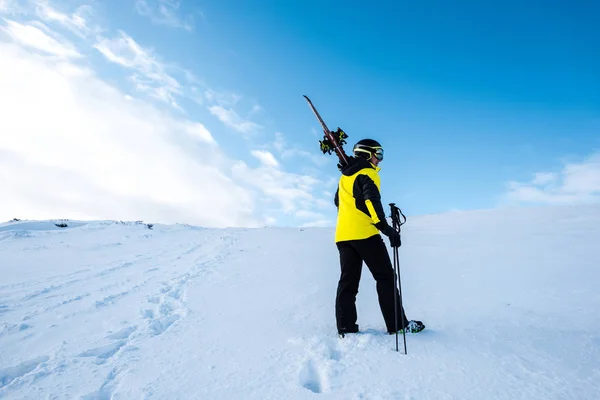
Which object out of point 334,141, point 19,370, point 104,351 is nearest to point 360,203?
point 334,141

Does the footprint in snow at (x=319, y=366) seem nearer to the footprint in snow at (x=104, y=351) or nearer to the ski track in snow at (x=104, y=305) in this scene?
the ski track in snow at (x=104, y=305)

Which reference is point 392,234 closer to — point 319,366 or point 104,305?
point 319,366

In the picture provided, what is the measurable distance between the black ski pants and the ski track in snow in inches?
76.0

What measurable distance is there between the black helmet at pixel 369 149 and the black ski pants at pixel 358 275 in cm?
92

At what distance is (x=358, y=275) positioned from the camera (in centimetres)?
357

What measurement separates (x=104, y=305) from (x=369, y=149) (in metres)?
4.22

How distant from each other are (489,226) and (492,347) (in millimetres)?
8496

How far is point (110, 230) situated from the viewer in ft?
44.7

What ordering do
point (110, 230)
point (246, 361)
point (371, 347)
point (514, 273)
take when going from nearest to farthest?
point (246, 361), point (371, 347), point (514, 273), point (110, 230)

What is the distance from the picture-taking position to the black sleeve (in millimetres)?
3256

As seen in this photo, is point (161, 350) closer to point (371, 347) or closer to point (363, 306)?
point (371, 347)

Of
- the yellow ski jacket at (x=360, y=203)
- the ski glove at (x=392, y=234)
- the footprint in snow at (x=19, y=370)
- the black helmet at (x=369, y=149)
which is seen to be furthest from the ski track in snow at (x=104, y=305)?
the black helmet at (x=369, y=149)

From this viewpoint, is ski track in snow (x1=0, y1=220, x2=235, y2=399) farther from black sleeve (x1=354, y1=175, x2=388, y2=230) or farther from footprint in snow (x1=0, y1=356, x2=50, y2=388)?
black sleeve (x1=354, y1=175, x2=388, y2=230)

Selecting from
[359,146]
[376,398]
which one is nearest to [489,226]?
[359,146]
